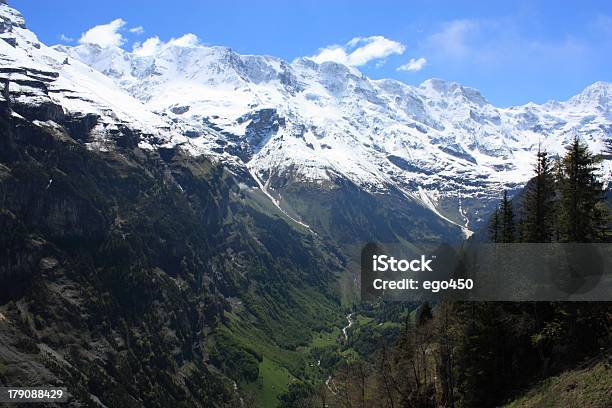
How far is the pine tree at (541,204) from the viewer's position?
5700 centimetres

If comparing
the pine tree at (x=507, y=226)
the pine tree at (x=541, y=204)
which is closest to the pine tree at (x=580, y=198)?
the pine tree at (x=541, y=204)

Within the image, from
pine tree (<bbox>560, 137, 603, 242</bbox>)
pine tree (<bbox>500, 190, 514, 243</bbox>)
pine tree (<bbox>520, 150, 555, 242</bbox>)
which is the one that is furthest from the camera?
pine tree (<bbox>500, 190, 514, 243</bbox>)

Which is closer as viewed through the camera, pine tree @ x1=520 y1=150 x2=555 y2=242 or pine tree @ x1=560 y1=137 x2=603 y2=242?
pine tree @ x1=560 y1=137 x2=603 y2=242

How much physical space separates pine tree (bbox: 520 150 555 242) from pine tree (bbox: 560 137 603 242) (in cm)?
610

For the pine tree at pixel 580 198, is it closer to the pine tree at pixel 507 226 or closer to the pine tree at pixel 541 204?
the pine tree at pixel 541 204

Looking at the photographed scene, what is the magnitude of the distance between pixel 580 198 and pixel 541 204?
8.77 metres

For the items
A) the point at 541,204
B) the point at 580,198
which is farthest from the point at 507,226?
the point at 580,198

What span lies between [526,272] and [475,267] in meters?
10.5

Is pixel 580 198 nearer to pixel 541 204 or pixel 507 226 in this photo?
pixel 541 204

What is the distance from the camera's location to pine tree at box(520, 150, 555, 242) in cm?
5700

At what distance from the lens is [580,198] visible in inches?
1921

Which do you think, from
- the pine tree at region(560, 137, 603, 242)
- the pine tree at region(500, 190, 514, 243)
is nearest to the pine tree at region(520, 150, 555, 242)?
the pine tree at region(500, 190, 514, 243)

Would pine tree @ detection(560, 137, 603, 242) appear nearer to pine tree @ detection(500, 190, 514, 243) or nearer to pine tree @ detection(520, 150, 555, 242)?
pine tree @ detection(520, 150, 555, 242)

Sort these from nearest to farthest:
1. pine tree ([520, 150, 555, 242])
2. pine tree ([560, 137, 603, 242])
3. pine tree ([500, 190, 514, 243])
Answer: pine tree ([560, 137, 603, 242]) → pine tree ([520, 150, 555, 242]) → pine tree ([500, 190, 514, 243])
